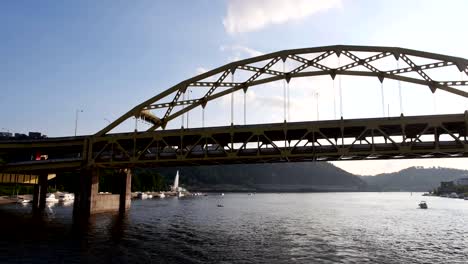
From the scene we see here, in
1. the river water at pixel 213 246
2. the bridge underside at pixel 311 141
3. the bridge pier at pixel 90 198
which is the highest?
the bridge underside at pixel 311 141

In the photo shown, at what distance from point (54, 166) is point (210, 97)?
33.2m

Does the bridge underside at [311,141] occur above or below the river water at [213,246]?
above

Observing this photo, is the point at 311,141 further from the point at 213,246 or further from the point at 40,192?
the point at 40,192

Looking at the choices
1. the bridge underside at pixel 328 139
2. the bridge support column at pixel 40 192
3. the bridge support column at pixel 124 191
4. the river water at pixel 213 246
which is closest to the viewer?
the river water at pixel 213 246

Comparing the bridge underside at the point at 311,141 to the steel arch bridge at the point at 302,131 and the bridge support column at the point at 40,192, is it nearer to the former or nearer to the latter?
the steel arch bridge at the point at 302,131

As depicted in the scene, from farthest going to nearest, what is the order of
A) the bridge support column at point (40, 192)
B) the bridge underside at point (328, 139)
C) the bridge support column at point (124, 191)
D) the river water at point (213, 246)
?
the bridge support column at point (40, 192), the bridge support column at point (124, 191), the bridge underside at point (328, 139), the river water at point (213, 246)

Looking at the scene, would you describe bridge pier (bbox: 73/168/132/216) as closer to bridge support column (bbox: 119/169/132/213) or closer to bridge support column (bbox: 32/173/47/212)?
bridge support column (bbox: 119/169/132/213)

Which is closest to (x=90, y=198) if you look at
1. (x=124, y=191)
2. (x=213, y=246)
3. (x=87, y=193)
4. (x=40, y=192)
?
(x=87, y=193)

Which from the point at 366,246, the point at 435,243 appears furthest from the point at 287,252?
the point at 435,243

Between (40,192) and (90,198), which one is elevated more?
(40,192)

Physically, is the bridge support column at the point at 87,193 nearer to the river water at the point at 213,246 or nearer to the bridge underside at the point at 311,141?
the bridge underside at the point at 311,141

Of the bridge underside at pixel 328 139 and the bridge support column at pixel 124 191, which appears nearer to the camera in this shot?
the bridge underside at pixel 328 139

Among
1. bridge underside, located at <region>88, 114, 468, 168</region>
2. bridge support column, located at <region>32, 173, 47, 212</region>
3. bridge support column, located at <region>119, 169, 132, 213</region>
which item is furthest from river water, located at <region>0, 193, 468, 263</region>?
bridge support column, located at <region>32, 173, 47, 212</region>

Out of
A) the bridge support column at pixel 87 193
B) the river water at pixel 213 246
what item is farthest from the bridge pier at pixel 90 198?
the river water at pixel 213 246
